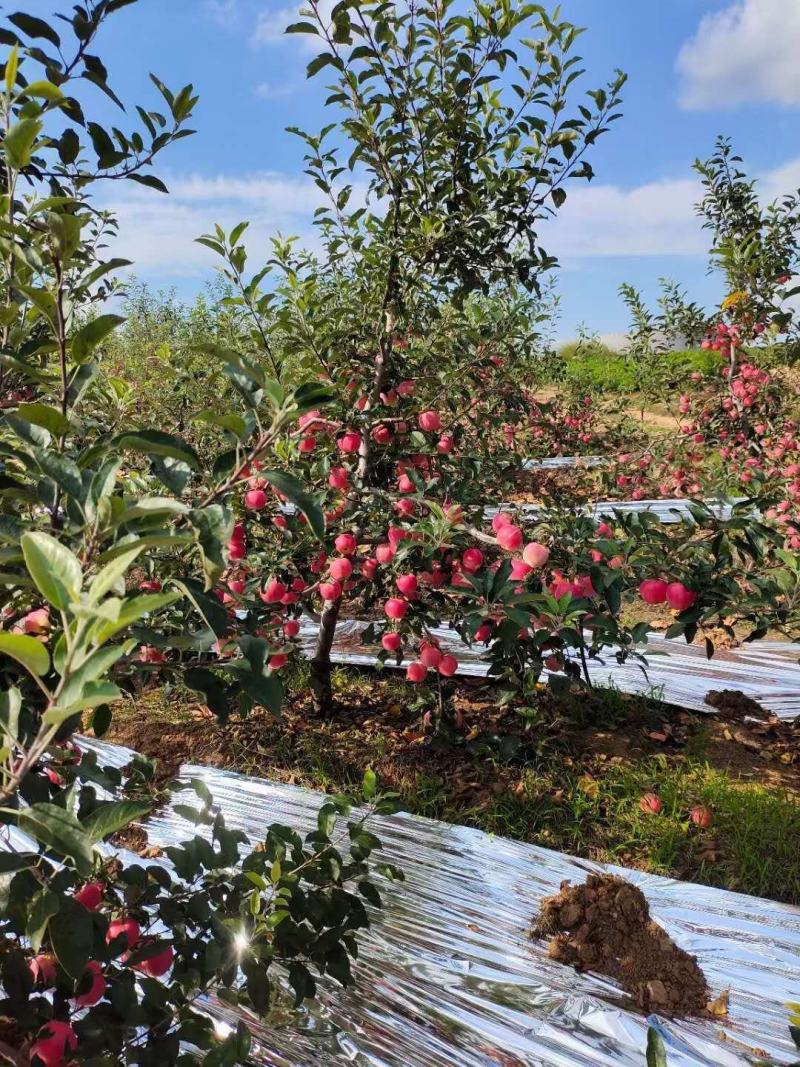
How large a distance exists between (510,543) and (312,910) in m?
0.78

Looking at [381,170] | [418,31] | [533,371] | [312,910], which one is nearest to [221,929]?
[312,910]

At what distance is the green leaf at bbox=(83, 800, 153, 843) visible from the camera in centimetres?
71

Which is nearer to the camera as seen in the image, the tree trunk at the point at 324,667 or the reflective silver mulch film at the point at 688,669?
the tree trunk at the point at 324,667

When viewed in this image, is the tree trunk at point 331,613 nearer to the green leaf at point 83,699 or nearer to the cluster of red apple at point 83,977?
the cluster of red apple at point 83,977

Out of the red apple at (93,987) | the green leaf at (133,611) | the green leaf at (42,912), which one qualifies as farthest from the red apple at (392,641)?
the green leaf at (133,611)

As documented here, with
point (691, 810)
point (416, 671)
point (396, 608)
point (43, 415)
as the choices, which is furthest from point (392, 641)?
point (43, 415)

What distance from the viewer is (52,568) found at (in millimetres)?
562

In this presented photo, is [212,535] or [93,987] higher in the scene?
[212,535]

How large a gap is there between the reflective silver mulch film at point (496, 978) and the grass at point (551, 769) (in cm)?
16

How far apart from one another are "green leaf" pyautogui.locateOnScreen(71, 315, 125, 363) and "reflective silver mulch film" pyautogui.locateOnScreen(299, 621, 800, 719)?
8.05 feet

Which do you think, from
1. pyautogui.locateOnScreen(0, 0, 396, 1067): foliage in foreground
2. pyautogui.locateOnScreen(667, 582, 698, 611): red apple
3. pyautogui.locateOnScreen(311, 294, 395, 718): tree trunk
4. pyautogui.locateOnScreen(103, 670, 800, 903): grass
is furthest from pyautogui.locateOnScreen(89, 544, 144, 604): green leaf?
pyautogui.locateOnScreen(103, 670, 800, 903): grass

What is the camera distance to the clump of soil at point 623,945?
1628 mm

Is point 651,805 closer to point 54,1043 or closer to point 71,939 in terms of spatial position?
point 54,1043

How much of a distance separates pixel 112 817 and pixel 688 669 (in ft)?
9.92
